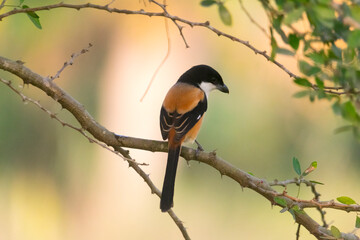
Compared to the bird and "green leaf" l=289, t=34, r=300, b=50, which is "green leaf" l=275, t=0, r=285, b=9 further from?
the bird

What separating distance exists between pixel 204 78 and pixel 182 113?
760 millimetres

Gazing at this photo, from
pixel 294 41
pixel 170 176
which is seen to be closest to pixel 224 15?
pixel 294 41

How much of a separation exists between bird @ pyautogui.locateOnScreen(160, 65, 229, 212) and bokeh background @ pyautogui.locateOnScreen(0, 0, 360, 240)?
587 centimetres

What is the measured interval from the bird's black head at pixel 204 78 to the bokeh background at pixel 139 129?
19.1ft

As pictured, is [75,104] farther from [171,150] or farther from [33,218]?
[33,218]

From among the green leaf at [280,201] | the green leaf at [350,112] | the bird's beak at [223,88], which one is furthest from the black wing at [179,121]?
the green leaf at [350,112]

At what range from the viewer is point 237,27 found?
11383 mm

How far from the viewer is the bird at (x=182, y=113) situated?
12.2 ft

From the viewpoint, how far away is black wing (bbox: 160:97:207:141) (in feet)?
13.1

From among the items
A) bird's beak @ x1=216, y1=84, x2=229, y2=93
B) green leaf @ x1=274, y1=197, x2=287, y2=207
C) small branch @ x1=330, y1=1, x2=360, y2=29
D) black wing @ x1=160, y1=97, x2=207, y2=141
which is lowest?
green leaf @ x1=274, y1=197, x2=287, y2=207

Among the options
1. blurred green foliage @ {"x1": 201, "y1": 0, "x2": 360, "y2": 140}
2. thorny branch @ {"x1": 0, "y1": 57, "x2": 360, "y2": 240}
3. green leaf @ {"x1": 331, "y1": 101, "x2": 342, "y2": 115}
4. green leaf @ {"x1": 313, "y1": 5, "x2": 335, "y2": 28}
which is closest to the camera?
green leaf @ {"x1": 313, "y1": 5, "x2": 335, "y2": 28}

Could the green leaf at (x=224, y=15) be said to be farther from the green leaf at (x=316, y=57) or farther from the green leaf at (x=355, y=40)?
the green leaf at (x=355, y=40)

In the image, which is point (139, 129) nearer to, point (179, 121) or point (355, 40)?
point (179, 121)

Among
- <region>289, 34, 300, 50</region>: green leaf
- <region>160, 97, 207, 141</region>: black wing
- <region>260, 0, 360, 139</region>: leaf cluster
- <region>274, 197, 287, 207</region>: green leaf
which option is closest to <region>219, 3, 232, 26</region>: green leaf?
<region>260, 0, 360, 139</region>: leaf cluster
